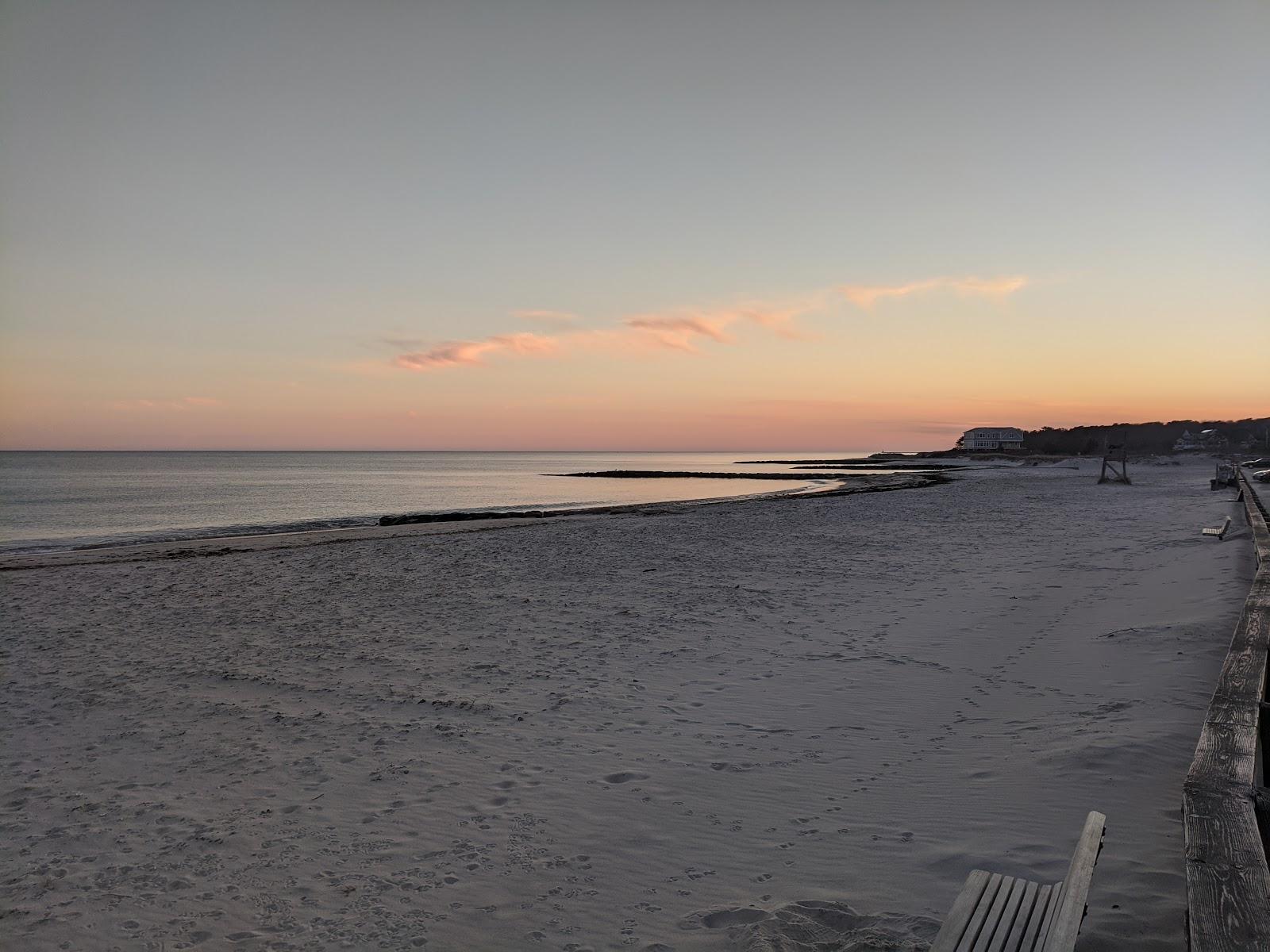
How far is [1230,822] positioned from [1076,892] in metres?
0.95

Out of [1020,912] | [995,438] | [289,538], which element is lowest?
[289,538]

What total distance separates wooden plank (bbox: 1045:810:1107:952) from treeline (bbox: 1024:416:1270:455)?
120 meters

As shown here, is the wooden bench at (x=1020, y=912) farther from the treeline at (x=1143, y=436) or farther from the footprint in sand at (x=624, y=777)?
the treeline at (x=1143, y=436)

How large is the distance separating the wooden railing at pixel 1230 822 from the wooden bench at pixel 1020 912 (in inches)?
15.1

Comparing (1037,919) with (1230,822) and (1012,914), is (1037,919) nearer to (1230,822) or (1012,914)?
(1012,914)

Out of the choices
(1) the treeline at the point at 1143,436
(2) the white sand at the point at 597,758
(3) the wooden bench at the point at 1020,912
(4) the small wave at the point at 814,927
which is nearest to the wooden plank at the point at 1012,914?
(3) the wooden bench at the point at 1020,912

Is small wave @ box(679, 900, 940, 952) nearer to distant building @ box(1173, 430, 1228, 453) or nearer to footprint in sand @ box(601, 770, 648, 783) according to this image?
footprint in sand @ box(601, 770, 648, 783)

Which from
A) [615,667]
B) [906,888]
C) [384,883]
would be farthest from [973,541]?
[384,883]

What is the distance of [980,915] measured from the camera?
322 cm

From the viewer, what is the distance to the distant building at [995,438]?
159 m

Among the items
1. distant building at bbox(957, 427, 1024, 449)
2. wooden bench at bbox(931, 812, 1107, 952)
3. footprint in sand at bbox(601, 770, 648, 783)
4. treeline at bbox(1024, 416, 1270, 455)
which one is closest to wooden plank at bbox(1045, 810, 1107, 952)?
wooden bench at bbox(931, 812, 1107, 952)

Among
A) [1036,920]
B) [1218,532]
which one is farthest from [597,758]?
[1218,532]

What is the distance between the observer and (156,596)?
14125 mm

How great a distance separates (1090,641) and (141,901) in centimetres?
989
